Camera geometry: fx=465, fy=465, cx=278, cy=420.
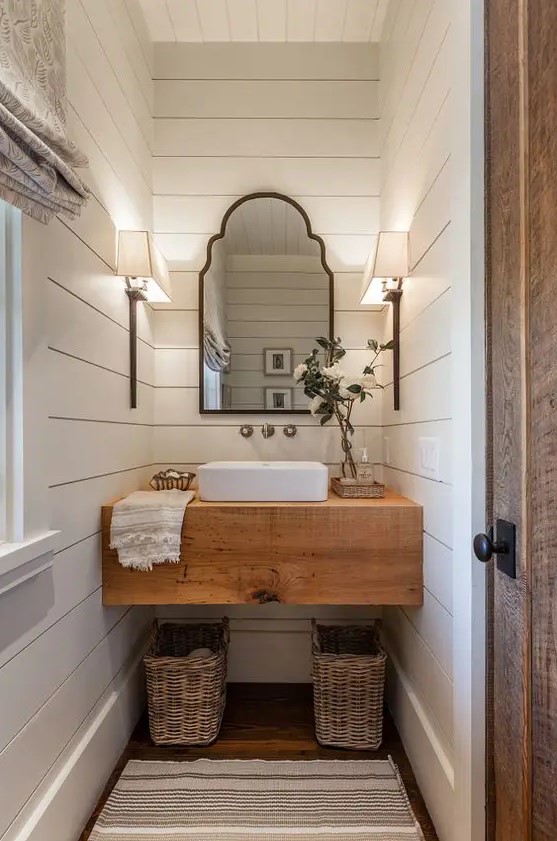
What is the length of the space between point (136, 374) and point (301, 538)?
0.93 m

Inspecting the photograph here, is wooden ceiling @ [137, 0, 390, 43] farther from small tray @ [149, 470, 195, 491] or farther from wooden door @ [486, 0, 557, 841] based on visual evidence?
small tray @ [149, 470, 195, 491]

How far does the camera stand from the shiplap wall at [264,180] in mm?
2117

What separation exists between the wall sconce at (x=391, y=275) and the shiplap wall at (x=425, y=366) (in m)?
0.05

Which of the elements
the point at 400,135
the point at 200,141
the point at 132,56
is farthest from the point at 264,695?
the point at 132,56

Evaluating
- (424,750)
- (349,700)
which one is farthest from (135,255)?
(424,750)

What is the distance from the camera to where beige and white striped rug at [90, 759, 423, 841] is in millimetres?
1347

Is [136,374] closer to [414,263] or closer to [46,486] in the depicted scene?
[46,486]

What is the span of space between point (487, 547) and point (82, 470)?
1121mm

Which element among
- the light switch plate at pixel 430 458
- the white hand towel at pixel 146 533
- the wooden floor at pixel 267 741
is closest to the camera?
the light switch plate at pixel 430 458

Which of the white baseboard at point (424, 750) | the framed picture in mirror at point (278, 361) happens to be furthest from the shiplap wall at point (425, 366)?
the framed picture in mirror at point (278, 361)

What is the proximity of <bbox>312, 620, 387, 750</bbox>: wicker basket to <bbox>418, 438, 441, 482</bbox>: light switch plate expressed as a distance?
0.76 metres

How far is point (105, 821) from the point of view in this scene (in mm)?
1371

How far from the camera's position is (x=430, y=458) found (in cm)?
143

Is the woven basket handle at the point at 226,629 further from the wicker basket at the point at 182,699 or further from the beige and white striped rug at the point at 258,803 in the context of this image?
the beige and white striped rug at the point at 258,803
